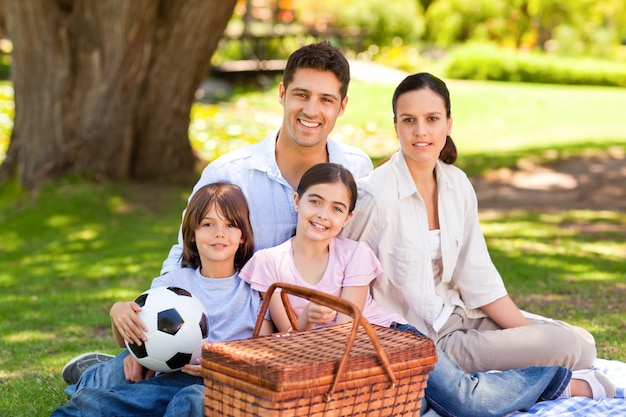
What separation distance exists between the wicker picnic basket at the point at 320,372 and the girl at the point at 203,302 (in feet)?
1.55

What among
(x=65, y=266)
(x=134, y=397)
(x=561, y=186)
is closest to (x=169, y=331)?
(x=134, y=397)

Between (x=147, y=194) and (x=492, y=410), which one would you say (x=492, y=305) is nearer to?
(x=492, y=410)

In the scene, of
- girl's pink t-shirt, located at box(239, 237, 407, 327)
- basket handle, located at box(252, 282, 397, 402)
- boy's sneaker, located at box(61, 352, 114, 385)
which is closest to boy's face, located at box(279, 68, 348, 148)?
girl's pink t-shirt, located at box(239, 237, 407, 327)

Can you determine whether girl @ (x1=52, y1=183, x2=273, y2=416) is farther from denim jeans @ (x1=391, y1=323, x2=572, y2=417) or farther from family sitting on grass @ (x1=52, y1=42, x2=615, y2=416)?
denim jeans @ (x1=391, y1=323, x2=572, y2=417)

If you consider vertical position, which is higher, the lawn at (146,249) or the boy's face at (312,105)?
the boy's face at (312,105)

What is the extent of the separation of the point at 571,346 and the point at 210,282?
5.86 ft

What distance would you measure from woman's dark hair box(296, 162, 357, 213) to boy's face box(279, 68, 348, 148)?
0.38 metres

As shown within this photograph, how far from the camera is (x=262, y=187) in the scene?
471 centimetres

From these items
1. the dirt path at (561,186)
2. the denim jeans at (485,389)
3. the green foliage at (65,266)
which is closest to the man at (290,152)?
the green foliage at (65,266)

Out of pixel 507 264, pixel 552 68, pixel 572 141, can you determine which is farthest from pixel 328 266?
pixel 552 68

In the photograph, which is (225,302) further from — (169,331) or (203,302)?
(169,331)

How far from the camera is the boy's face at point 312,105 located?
4.56 metres

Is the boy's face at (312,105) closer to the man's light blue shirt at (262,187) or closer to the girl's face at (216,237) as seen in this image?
the man's light blue shirt at (262,187)

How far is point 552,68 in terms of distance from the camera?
2459cm
